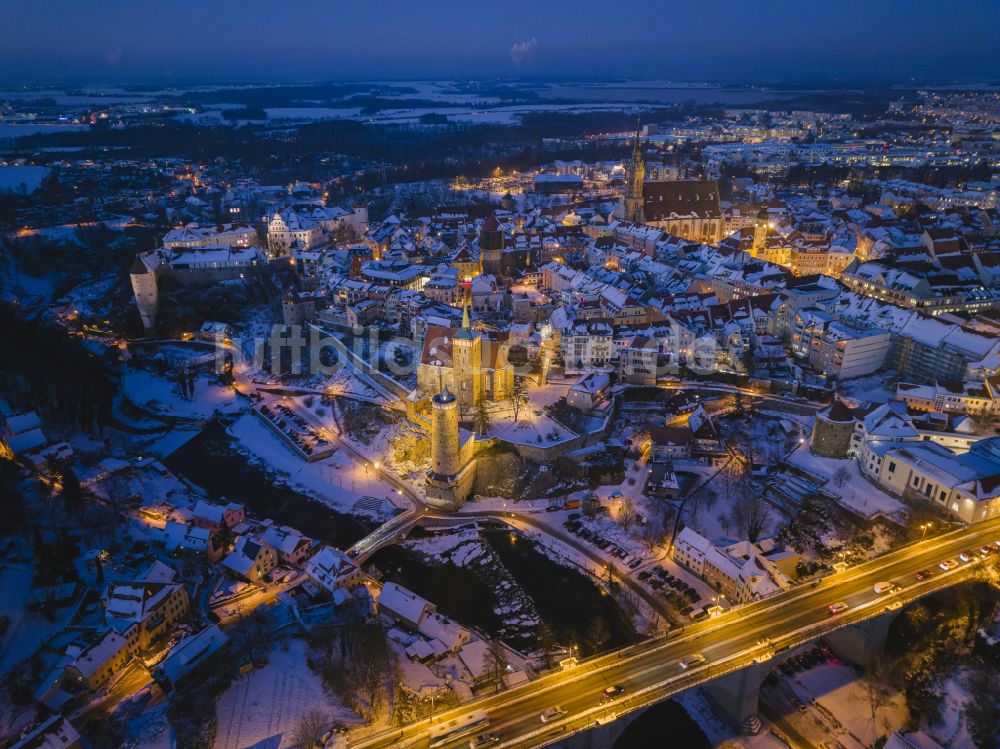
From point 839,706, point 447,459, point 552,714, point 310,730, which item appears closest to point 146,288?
point 447,459

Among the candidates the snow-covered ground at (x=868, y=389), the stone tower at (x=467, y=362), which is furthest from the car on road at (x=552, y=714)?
the snow-covered ground at (x=868, y=389)

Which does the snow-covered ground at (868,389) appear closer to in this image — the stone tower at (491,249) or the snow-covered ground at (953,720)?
the snow-covered ground at (953,720)

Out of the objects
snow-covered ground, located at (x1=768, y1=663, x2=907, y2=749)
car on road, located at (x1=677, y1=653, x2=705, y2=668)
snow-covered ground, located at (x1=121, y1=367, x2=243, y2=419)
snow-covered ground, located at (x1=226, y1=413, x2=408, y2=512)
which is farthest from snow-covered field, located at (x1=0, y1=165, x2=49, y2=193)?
snow-covered ground, located at (x1=768, y1=663, x2=907, y2=749)

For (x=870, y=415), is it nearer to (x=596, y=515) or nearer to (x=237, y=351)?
(x=596, y=515)

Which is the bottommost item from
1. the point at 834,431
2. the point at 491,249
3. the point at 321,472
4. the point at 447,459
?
the point at 321,472

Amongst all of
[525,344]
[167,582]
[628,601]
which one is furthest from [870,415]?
[167,582]

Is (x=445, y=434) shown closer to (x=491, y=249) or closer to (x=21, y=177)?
(x=491, y=249)
